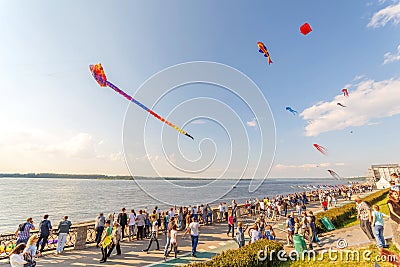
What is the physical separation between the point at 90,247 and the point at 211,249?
6.61 metres

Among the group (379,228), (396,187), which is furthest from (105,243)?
(396,187)

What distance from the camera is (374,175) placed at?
2295 inches

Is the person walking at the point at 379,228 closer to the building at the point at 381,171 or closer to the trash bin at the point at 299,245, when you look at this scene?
the trash bin at the point at 299,245

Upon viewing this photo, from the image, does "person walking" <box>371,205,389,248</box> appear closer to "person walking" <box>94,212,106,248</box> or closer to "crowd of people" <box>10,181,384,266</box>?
"crowd of people" <box>10,181,384,266</box>

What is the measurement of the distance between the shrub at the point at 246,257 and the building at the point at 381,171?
186 feet

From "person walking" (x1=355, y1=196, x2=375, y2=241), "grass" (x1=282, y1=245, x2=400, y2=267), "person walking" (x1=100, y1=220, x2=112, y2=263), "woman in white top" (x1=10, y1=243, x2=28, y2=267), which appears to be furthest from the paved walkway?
"woman in white top" (x1=10, y1=243, x2=28, y2=267)

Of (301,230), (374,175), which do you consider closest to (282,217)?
(301,230)

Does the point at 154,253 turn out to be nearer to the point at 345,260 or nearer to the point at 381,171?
the point at 345,260

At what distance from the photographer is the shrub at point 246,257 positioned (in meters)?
7.06

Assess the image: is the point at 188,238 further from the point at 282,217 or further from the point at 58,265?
the point at 282,217

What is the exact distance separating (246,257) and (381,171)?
6371cm

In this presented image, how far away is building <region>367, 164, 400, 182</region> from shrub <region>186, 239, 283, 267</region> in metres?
56.7

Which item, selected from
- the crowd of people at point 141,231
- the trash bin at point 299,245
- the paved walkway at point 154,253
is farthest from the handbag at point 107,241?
the trash bin at point 299,245

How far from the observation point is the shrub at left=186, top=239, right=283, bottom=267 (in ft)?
23.2
